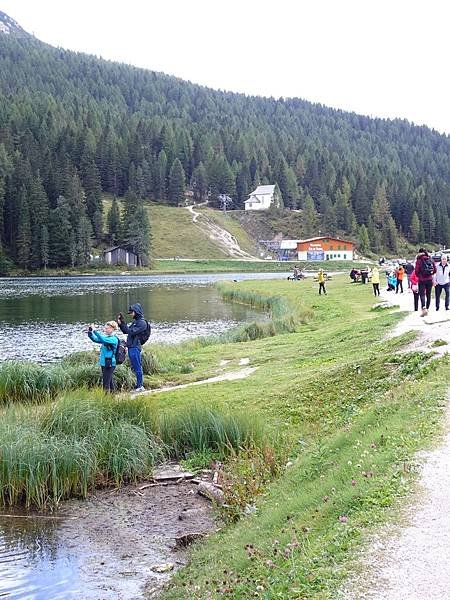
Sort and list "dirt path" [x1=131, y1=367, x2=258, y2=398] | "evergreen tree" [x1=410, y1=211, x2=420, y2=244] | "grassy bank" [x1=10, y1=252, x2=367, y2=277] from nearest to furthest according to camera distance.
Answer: "dirt path" [x1=131, y1=367, x2=258, y2=398] < "grassy bank" [x1=10, y1=252, x2=367, y2=277] < "evergreen tree" [x1=410, y1=211, x2=420, y2=244]

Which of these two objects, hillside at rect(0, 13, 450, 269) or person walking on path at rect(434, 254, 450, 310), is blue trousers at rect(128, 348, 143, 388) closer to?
person walking on path at rect(434, 254, 450, 310)

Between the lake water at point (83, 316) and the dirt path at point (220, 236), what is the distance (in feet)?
249

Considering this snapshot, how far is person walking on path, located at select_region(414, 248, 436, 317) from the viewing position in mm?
23250

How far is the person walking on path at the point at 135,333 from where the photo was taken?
18484 millimetres

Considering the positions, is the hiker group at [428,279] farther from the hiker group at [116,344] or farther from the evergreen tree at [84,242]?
the evergreen tree at [84,242]

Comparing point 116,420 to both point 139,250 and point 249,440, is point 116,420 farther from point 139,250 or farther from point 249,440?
point 139,250

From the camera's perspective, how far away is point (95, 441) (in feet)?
41.1

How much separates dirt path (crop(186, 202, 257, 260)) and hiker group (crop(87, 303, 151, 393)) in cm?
12726

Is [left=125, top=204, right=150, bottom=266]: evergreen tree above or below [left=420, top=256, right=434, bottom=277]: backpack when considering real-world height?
above

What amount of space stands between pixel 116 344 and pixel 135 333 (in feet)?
3.85

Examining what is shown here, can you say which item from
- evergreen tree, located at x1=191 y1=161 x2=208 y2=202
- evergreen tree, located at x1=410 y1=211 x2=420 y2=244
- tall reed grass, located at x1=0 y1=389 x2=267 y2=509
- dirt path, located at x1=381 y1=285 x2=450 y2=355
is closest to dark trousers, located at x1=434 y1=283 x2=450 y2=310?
dirt path, located at x1=381 y1=285 x2=450 y2=355

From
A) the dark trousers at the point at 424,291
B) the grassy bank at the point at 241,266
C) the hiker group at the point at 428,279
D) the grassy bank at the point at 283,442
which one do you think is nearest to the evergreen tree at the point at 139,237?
the grassy bank at the point at 241,266

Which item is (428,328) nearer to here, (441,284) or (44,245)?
(441,284)

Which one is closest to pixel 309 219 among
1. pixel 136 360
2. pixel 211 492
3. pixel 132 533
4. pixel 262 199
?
pixel 262 199
